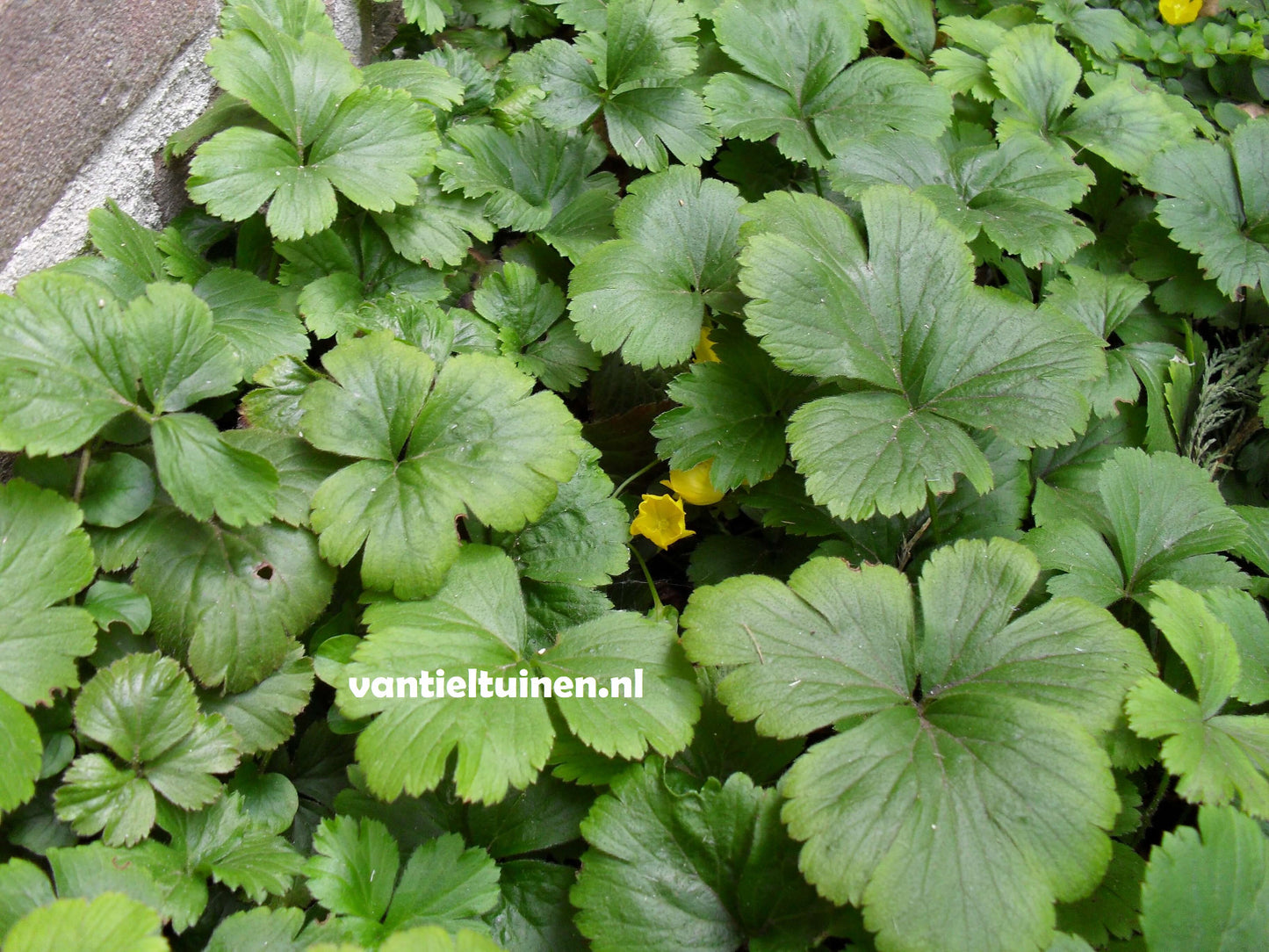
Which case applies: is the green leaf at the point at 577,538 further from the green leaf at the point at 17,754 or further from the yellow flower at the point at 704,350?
the green leaf at the point at 17,754

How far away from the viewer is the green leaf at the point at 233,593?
1.59 m

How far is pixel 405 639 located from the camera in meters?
1.57

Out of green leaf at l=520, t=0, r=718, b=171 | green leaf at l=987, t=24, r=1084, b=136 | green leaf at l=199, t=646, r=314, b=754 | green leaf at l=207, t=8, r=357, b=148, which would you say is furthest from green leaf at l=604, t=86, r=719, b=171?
green leaf at l=199, t=646, r=314, b=754

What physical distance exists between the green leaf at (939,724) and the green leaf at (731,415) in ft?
1.32

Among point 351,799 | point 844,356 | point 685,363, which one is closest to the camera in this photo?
point 351,799

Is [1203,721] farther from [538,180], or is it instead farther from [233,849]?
[538,180]

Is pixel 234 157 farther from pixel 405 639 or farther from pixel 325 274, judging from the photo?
pixel 405 639

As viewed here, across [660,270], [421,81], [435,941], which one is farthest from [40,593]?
[421,81]

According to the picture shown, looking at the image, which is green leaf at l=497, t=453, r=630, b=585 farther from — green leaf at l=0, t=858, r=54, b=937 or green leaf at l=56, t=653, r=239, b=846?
green leaf at l=0, t=858, r=54, b=937

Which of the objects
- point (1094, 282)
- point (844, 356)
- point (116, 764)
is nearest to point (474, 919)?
point (116, 764)

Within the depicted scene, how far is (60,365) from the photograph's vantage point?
1528 millimetres

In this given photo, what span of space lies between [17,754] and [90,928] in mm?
330

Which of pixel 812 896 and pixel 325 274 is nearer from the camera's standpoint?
pixel 812 896

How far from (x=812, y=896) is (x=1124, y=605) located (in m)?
1.02
